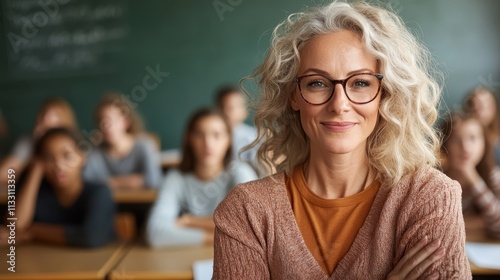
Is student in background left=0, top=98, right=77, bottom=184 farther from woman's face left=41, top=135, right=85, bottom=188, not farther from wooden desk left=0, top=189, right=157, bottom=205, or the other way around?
wooden desk left=0, top=189, right=157, bottom=205

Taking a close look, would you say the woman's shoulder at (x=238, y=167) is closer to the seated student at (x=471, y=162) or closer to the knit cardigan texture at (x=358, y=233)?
the seated student at (x=471, y=162)

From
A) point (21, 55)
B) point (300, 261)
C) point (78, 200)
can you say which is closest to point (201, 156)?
point (78, 200)

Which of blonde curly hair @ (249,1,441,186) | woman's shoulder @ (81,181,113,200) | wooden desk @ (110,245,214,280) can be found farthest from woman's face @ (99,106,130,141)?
blonde curly hair @ (249,1,441,186)

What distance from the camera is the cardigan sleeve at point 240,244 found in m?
1.29

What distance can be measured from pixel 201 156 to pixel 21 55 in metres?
1.68

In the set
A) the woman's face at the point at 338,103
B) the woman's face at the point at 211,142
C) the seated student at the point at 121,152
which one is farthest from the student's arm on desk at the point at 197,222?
the woman's face at the point at 338,103

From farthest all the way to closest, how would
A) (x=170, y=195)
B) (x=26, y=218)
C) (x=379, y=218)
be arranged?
(x=26, y=218) < (x=170, y=195) < (x=379, y=218)

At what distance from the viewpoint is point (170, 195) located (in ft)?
10.0

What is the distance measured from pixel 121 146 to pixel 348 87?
2897mm

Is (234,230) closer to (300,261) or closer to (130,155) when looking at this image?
(300,261)

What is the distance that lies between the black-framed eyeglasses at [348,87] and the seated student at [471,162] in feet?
6.03

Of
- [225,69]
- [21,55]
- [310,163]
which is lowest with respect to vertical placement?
[310,163]

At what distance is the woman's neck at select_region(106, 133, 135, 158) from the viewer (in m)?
3.87

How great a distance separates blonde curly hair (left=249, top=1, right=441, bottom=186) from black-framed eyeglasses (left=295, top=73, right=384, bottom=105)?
0.11 ft
